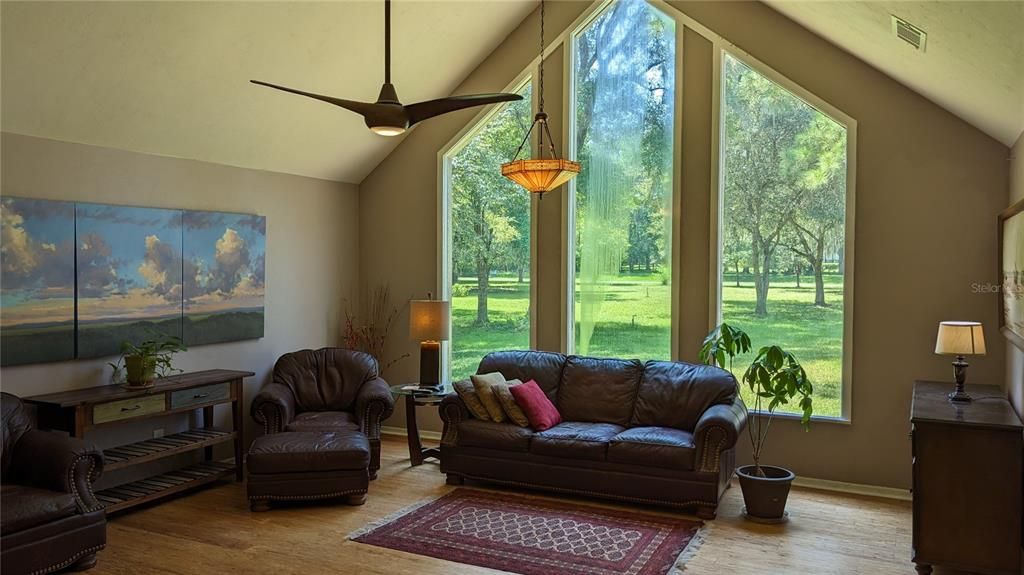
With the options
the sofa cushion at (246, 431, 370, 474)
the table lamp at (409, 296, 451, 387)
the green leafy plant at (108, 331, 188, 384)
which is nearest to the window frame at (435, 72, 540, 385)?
the table lamp at (409, 296, 451, 387)

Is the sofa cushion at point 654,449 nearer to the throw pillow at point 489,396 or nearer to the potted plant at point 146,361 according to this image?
the throw pillow at point 489,396

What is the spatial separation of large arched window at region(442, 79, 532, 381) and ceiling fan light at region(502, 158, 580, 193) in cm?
127

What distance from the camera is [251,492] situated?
499cm

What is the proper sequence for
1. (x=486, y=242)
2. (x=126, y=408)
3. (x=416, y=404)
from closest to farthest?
1. (x=126, y=408)
2. (x=416, y=404)
3. (x=486, y=242)

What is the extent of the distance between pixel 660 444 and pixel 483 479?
1341mm

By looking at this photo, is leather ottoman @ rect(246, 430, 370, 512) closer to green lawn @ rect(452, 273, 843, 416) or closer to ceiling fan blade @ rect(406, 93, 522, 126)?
green lawn @ rect(452, 273, 843, 416)

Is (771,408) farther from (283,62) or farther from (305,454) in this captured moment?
(283,62)

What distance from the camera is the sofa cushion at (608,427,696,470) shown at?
4969mm

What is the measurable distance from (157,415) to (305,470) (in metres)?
1.03

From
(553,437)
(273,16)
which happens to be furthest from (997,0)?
(273,16)

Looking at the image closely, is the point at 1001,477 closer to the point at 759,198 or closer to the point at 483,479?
the point at 759,198

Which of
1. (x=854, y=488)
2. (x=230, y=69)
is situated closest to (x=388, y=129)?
(x=230, y=69)

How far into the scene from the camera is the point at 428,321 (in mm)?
6168

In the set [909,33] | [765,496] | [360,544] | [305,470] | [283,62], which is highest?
[283,62]
